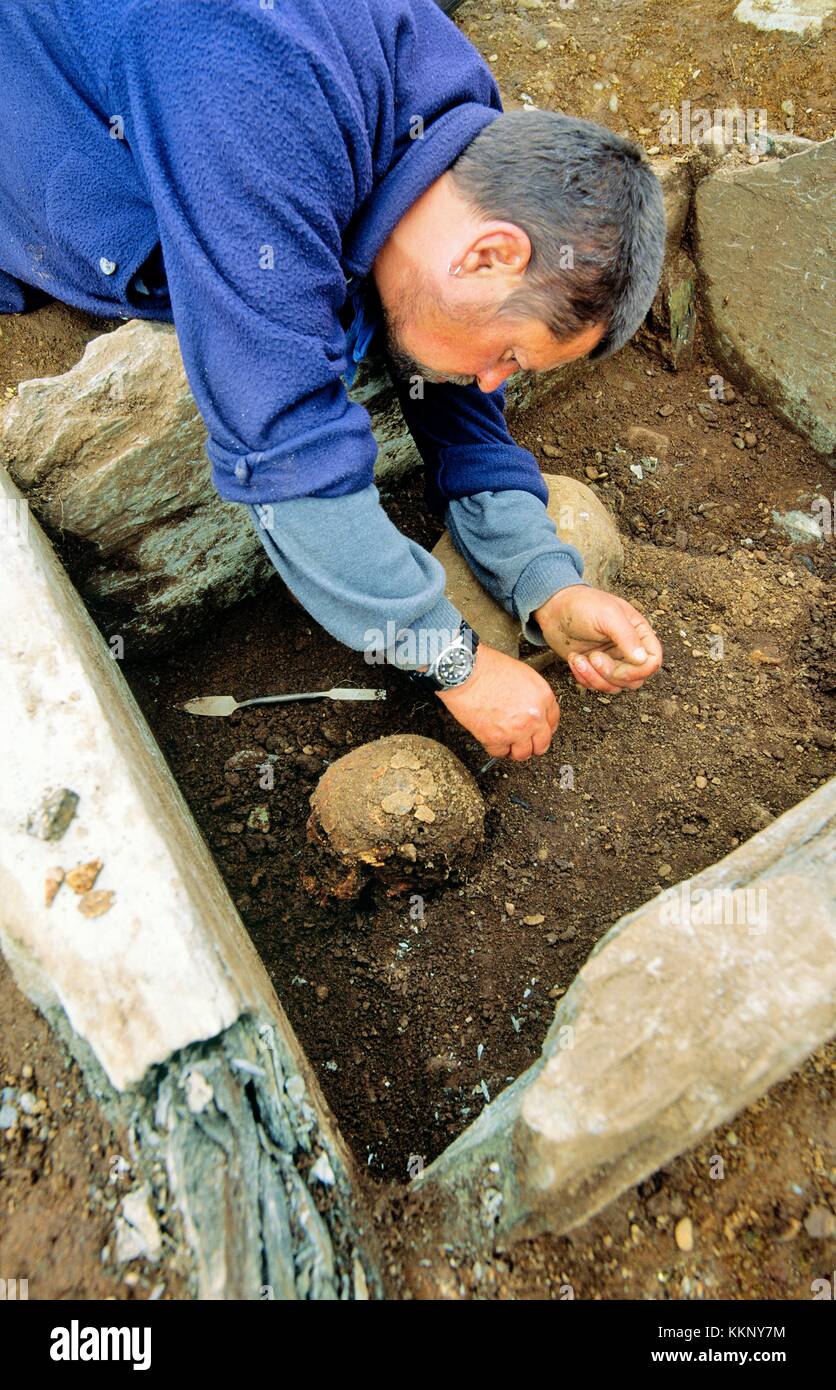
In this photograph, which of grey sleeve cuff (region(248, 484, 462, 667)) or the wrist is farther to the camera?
the wrist

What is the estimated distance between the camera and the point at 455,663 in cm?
213

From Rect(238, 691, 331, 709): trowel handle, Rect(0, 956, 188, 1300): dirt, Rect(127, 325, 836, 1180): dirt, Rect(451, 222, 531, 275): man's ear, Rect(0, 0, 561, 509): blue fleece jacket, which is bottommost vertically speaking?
Rect(127, 325, 836, 1180): dirt

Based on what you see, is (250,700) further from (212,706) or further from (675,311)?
(675,311)

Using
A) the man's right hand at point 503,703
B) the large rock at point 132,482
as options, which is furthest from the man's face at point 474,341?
the man's right hand at point 503,703

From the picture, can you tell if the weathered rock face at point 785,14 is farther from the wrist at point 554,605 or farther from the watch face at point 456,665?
the watch face at point 456,665

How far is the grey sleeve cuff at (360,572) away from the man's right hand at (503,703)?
14cm

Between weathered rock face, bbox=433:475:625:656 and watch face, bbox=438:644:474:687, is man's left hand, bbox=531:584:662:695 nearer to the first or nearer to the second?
weathered rock face, bbox=433:475:625:656

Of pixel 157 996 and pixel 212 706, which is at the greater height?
pixel 157 996

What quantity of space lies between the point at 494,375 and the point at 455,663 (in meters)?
0.62

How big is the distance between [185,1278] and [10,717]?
0.95 m

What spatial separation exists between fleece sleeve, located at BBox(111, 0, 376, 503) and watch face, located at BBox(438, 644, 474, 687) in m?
0.47

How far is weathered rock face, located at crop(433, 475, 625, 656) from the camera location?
254cm

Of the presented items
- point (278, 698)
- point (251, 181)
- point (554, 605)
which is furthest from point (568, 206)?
point (278, 698)

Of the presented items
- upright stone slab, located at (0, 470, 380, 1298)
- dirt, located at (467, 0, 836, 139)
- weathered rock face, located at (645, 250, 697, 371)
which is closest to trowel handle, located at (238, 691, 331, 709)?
upright stone slab, located at (0, 470, 380, 1298)
